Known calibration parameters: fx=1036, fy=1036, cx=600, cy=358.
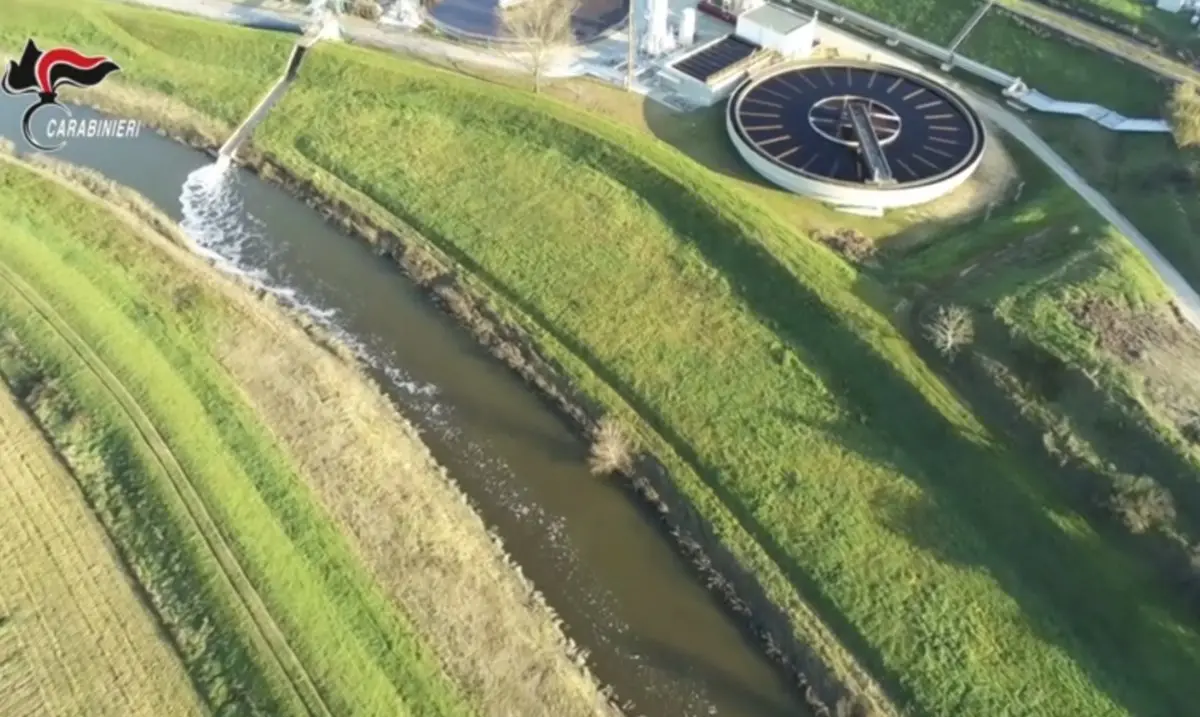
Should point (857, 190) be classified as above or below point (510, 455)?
above

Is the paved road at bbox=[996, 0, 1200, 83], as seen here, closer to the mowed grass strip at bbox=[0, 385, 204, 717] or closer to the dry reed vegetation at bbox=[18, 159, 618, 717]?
the dry reed vegetation at bbox=[18, 159, 618, 717]

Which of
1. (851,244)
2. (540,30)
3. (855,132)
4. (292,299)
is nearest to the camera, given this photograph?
(292,299)

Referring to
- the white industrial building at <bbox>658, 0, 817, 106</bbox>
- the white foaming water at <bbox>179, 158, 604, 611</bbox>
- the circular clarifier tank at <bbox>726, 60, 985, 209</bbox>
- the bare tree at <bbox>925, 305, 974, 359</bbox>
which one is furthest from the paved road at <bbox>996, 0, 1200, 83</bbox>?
the white foaming water at <bbox>179, 158, 604, 611</bbox>

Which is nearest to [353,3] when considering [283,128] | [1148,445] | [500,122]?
[283,128]

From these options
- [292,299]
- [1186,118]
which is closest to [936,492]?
[1186,118]

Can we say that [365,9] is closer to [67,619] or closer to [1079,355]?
[67,619]

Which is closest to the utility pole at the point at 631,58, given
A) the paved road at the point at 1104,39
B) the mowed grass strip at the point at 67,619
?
the paved road at the point at 1104,39
